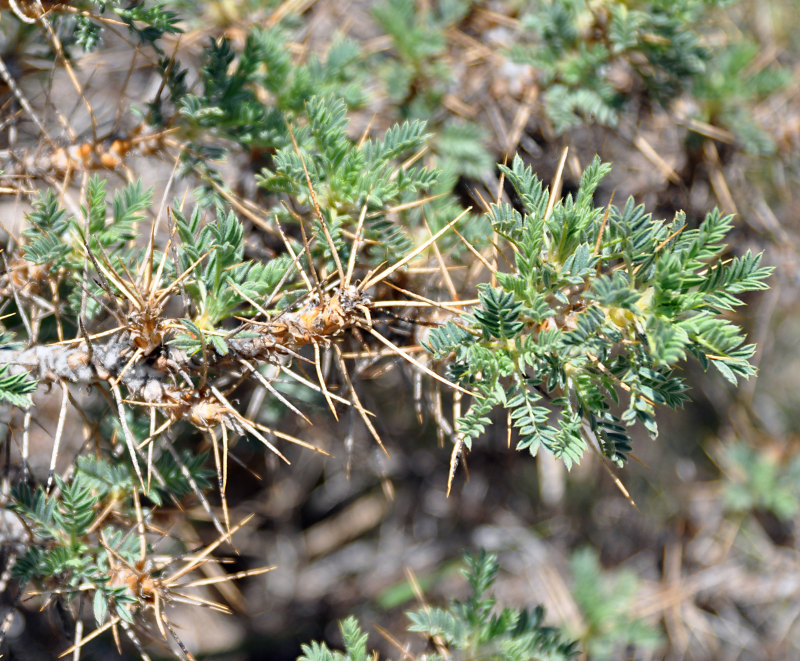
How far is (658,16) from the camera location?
137 cm

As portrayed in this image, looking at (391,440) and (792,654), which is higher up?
(391,440)

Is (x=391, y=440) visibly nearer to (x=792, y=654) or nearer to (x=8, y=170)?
(x=8, y=170)

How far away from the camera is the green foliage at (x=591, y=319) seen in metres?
0.82

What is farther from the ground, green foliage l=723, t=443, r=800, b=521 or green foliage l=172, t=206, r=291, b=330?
green foliage l=172, t=206, r=291, b=330

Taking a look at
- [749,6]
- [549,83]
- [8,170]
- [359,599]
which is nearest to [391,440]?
[359,599]

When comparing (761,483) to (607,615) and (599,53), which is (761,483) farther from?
(599,53)

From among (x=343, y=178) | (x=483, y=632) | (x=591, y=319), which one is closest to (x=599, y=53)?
(x=343, y=178)

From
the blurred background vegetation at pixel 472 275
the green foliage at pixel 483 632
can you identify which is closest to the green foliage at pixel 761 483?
the blurred background vegetation at pixel 472 275

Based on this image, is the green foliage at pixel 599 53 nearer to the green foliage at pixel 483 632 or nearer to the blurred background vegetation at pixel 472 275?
the blurred background vegetation at pixel 472 275

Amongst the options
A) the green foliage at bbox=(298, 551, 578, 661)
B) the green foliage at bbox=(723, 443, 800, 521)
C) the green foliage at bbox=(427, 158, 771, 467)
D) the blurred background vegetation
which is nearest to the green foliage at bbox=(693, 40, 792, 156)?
the blurred background vegetation

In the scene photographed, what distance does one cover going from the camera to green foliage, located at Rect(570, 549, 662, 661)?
175 centimetres

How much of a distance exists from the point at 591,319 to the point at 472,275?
1.53 feet

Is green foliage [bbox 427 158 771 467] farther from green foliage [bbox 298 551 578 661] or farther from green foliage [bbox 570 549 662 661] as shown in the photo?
green foliage [bbox 570 549 662 661]

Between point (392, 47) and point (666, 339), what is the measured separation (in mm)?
1151
